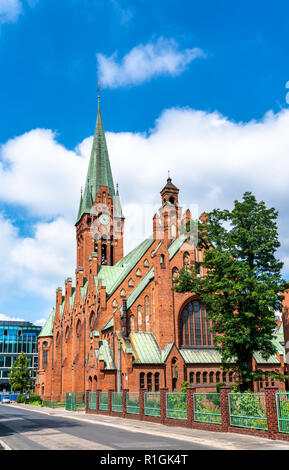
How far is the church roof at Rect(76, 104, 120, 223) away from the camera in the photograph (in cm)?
6669

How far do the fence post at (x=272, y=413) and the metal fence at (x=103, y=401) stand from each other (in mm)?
19448

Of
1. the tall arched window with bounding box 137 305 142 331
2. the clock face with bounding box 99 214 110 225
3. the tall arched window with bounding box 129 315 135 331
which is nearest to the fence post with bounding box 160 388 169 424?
the tall arched window with bounding box 129 315 135 331

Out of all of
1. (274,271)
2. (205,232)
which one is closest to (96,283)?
(205,232)

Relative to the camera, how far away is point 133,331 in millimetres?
39500

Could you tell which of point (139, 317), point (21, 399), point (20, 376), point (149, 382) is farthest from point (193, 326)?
point (20, 376)

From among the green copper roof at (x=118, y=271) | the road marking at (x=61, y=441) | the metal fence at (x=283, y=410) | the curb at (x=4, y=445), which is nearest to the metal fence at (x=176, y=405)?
the road marking at (x=61, y=441)

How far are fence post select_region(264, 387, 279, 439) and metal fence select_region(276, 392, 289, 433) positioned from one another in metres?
0.15

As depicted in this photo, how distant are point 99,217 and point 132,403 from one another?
40.1 meters

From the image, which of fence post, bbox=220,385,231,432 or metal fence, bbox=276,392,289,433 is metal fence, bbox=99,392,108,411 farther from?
metal fence, bbox=276,392,289,433

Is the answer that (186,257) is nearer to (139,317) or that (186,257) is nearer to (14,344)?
(139,317)

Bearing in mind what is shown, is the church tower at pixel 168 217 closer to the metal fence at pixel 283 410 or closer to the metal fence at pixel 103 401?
the metal fence at pixel 103 401

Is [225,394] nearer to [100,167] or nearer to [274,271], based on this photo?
[274,271]

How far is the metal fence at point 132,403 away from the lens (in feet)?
92.8

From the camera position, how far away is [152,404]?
26.1m
